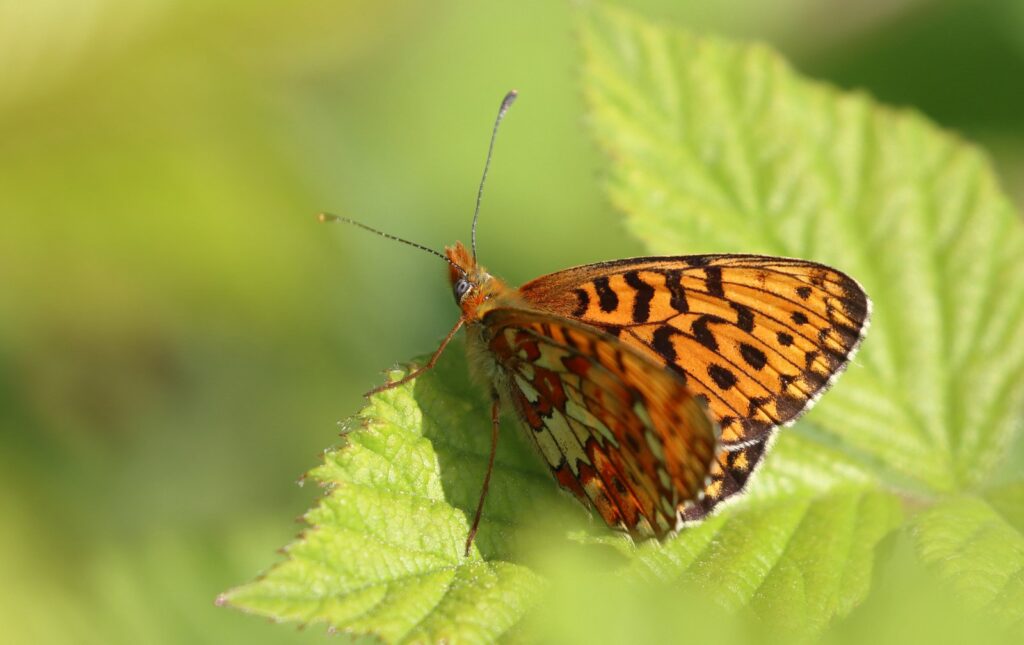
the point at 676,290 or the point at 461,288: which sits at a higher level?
the point at 461,288

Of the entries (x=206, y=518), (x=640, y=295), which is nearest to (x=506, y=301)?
(x=640, y=295)

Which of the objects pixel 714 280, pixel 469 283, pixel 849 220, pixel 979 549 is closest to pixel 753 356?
pixel 714 280

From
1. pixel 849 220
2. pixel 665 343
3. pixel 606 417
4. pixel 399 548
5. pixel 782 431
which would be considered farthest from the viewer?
pixel 849 220

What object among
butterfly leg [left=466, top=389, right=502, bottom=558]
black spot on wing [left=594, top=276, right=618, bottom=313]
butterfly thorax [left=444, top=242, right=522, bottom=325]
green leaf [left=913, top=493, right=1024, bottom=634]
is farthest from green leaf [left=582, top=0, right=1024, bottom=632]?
butterfly leg [left=466, top=389, right=502, bottom=558]

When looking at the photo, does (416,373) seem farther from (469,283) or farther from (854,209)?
(854,209)

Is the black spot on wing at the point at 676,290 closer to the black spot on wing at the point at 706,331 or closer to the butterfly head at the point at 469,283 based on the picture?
the black spot on wing at the point at 706,331

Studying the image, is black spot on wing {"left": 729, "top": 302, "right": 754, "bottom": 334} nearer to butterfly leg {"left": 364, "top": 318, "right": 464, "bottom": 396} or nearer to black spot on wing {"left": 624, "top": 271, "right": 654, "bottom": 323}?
black spot on wing {"left": 624, "top": 271, "right": 654, "bottom": 323}

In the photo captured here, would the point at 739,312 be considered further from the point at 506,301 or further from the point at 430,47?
the point at 430,47
